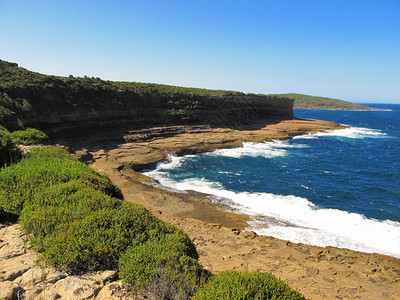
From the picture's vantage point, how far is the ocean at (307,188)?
545 inches

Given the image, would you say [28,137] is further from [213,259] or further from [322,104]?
[322,104]

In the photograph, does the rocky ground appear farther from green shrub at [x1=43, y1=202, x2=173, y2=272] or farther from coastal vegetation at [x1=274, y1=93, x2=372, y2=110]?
coastal vegetation at [x1=274, y1=93, x2=372, y2=110]

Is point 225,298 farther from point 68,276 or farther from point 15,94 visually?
point 15,94

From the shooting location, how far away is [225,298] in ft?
15.0

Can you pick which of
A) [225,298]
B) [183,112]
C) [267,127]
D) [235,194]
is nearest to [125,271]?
[225,298]

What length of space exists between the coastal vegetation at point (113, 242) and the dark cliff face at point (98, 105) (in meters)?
18.6

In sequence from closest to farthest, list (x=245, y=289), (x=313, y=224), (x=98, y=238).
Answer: (x=245, y=289) < (x=98, y=238) < (x=313, y=224)

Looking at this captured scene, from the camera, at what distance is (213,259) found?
33.3ft

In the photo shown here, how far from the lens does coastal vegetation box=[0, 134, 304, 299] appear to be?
5008mm

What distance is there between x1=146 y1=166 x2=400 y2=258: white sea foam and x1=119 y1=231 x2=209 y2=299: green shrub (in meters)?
8.73

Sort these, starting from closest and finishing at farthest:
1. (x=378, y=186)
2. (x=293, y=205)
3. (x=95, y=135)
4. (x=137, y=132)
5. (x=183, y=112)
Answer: (x=293, y=205) → (x=378, y=186) → (x=95, y=135) → (x=137, y=132) → (x=183, y=112)

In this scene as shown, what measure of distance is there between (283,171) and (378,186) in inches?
327

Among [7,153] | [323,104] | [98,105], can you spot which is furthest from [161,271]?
[323,104]

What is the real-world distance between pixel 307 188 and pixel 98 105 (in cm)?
2858
